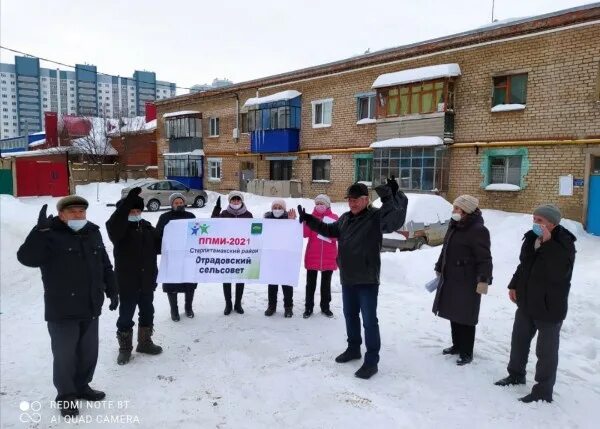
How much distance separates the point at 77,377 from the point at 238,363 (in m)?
1.41

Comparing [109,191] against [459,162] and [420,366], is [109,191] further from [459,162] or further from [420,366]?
[420,366]

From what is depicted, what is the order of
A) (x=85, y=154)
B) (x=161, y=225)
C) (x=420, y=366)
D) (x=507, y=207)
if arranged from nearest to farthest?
→ (x=420, y=366)
(x=161, y=225)
(x=507, y=207)
(x=85, y=154)

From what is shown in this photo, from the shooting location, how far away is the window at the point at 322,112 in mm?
20000

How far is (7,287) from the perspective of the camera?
7.30 m

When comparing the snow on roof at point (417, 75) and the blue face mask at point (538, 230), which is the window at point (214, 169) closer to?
→ the snow on roof at point (417, 75)

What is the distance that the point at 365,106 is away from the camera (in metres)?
18.5

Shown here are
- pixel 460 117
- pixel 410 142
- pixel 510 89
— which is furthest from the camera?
pixel 410 142

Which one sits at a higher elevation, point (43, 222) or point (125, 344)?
point (43, 222)

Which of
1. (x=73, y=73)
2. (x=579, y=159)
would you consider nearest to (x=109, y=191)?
(x=579, y=159)

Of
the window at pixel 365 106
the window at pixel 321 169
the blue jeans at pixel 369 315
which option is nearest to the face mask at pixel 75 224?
the blue jeans at pixel 369 315

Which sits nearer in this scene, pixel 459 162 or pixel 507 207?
pixel 507 207

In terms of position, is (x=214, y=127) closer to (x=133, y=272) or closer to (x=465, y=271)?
(x=133, y=272)

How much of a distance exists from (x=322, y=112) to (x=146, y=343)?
17478mm

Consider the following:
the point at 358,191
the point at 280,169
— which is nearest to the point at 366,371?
the point at 358,191
